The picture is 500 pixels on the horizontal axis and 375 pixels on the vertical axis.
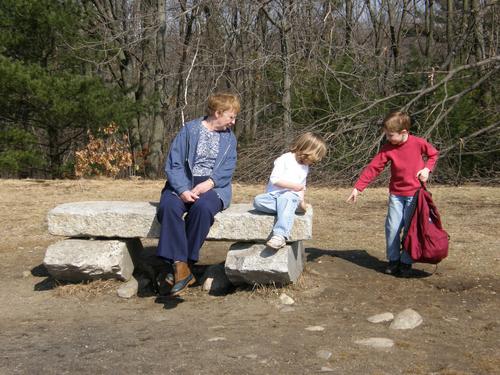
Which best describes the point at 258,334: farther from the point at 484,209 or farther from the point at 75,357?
the point at 484,209

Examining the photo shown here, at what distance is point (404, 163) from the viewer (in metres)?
5.53

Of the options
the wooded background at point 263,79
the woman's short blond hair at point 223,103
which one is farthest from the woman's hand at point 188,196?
the wooded background at point 263,79

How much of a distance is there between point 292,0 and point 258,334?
→ 9.56 metres

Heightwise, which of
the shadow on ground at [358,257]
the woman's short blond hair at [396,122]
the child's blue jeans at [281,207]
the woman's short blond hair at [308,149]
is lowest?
the shadow on ground at [358,257]

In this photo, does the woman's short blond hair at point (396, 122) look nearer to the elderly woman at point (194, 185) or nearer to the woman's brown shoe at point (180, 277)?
the elderly woman at point (194, 185)

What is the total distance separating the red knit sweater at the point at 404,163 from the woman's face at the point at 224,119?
3.88 feet

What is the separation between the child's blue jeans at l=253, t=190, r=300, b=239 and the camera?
16.0 feet

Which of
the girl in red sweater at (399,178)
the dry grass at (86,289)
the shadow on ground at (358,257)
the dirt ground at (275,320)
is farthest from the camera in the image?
the shadow on ground at (358,257)

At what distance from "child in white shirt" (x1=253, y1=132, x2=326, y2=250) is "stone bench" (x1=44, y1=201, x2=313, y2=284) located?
0.10m

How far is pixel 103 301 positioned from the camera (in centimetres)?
509

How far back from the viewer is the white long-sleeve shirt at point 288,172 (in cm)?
507

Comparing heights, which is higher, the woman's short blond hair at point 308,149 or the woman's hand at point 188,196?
the woman's short blond hair at point 308,149

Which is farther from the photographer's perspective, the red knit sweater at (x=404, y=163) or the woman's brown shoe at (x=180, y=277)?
the red knit sweater at (x=404, y=163)

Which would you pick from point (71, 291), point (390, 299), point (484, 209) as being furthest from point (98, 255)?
point (484, 209)
